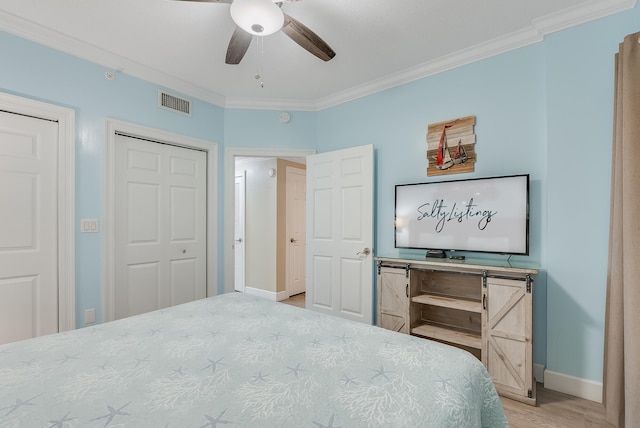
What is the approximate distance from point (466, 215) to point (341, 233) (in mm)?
1296

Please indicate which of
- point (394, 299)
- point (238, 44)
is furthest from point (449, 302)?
point (238, 44)

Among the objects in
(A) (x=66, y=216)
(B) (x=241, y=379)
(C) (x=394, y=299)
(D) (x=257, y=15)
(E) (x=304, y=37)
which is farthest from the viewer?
(C) (x=394, y=299)

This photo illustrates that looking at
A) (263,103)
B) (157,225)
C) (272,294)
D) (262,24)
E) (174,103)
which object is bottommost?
(272,294)

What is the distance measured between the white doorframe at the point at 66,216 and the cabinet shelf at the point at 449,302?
9.33 feet

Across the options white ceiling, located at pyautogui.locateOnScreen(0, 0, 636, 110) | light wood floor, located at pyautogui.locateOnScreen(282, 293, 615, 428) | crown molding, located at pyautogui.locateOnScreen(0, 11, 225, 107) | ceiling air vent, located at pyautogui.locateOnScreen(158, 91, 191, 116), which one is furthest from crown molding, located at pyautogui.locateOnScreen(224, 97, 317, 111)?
light wood floor, located at pyautogui.locateOnScreen(282, 293, 615, 428)

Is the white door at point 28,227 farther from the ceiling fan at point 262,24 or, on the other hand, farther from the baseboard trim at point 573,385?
the baseboard trim at point 573,385

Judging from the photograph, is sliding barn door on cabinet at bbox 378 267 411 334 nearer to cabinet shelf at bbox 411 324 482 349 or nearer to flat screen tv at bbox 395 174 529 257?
cabinet shelf at bbox 411 324 482 349

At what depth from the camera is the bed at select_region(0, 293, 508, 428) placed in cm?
88

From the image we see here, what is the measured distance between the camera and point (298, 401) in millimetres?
951

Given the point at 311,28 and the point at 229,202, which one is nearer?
the point at 311,28

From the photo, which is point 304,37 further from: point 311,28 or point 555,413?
point 555,413

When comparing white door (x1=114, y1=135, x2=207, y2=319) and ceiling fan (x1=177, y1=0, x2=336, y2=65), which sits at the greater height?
ceiling fan (x1=177, y1=0, x2=336, y2=65)

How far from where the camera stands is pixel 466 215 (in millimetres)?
2570

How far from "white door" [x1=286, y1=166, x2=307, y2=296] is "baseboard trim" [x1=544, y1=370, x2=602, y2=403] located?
136 inches
